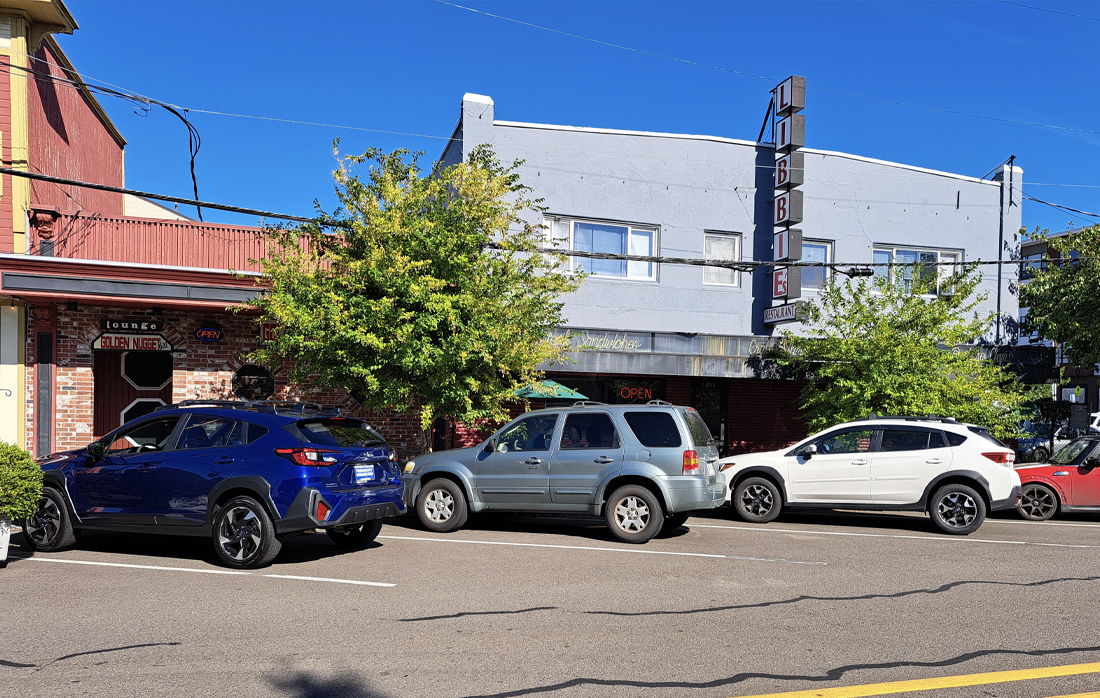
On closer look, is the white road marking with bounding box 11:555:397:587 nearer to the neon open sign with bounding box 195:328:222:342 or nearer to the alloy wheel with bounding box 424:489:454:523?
the alloy wheel with bounding box 424:489:454:523

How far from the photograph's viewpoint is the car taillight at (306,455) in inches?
329

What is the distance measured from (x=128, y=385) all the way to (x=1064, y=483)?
1695cm

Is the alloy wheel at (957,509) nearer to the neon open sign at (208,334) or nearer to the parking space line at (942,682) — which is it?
the parking space line at (942,682)

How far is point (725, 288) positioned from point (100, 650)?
607 inches

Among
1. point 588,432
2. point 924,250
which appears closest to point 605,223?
point 924,250

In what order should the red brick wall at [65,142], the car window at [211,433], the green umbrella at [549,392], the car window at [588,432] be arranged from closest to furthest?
the car window at [211,433], the car window at [588,432], the green umbrella at [549,392], the red brick wall at [65,142]

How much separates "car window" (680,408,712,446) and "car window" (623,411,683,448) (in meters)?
0.20

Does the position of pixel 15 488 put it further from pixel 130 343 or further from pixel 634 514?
pixel 130 343

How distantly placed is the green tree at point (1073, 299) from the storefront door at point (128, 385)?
18.3 m

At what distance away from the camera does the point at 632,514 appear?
1041cm

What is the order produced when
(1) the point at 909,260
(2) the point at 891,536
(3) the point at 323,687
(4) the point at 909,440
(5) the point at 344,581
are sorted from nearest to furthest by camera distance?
(3) the point at 323,687, (5) the point at 344,581, (2) the point at 891,536, (4) the point at 909,440, (1) the point at 909,260

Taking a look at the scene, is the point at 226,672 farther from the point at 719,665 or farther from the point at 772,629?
the point at 772,629

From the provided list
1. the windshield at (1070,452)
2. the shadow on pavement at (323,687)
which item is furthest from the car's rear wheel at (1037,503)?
the shadow on pavement at (323,687)

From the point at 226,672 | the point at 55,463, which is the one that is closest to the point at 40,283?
the point at 55,463
